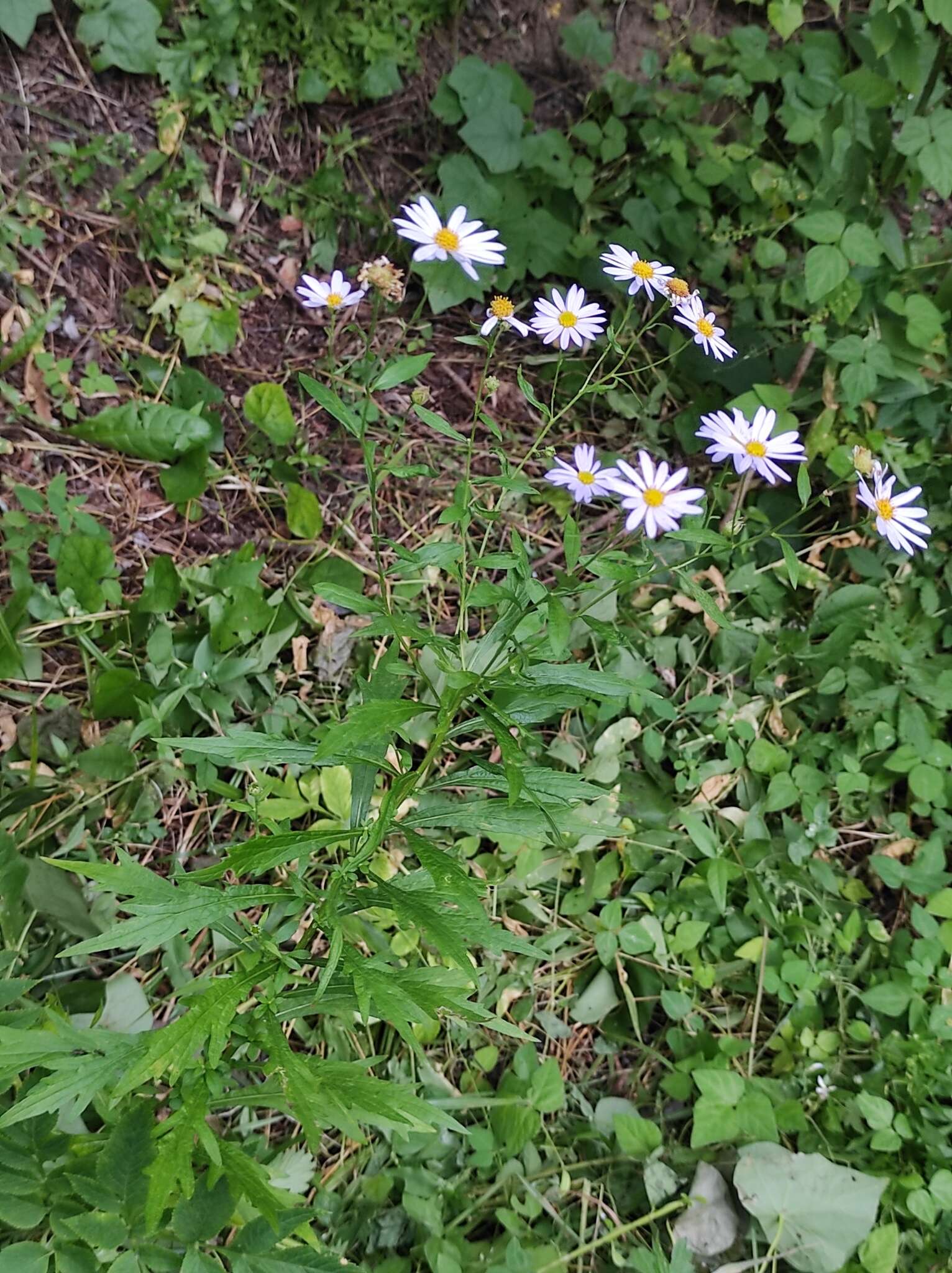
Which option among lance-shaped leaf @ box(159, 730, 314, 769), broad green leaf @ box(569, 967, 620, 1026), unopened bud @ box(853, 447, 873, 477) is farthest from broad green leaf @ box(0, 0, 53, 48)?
broad green leaf @ box(569, 967, 620, 1026)

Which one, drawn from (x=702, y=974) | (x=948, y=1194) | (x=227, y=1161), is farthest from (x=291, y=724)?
(x=948, y=1194)

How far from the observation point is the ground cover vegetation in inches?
42.4

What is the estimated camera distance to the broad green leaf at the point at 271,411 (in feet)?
6.26

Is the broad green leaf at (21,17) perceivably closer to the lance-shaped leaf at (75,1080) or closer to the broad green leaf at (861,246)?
the broad green leaf at (861,246)

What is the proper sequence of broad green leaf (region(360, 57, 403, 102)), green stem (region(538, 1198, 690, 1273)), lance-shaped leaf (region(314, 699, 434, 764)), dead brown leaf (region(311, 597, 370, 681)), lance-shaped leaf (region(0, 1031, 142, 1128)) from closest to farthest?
lance-shaped leaf (region(314, 699, 434, 764))
lance-shaped leaf (region(0, 1031, 142, 1128))
green stem (region(538, 1198, 690, 1273))
dead brown leaf (region(311, 597, 370, 681))
broad green leaf (region(360, 57, 403, 102))

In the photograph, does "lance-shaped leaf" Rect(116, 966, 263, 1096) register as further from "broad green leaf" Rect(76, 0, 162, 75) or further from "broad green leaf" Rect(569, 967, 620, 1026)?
"broad green leaf" Rect(76, 0, 162, 75)

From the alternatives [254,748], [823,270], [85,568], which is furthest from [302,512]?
[823,270]

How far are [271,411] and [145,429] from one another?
0.26 meters

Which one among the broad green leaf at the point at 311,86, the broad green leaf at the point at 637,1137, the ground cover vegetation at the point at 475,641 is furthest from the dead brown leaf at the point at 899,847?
the broad green leaf at the point at 311,86

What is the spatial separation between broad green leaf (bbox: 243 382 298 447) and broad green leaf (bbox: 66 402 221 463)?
0.34ft

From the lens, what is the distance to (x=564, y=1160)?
1.60 meters

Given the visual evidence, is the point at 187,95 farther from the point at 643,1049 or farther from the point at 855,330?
the point at 643,1049

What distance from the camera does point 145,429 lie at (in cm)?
186

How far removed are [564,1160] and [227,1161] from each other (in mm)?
781
